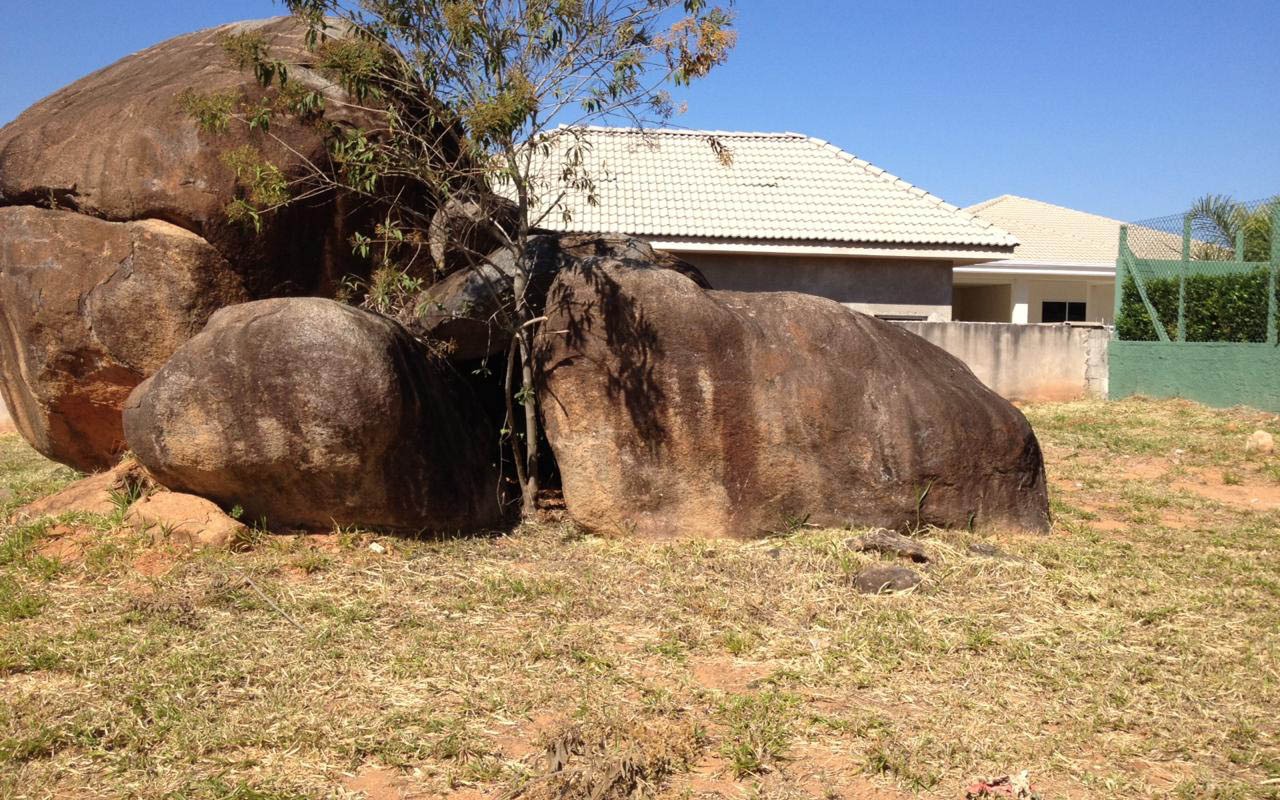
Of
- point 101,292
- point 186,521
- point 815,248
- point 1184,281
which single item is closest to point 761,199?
point 815,248

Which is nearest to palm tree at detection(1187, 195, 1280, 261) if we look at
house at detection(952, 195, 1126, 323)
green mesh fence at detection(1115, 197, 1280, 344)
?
green mesh fence at detection(1115, 197, 1280, 344)

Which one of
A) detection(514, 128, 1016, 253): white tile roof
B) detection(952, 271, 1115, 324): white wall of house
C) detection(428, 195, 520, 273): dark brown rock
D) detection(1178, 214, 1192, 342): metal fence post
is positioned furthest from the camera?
detection(952, 271, 1115, 324): white wall of house

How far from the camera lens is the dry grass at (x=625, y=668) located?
397 centimetres

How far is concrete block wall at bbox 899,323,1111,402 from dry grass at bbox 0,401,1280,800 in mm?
8743

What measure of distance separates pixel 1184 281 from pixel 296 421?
13552 mm

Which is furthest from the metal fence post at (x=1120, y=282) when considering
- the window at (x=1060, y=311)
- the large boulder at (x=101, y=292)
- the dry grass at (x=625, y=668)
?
the large boulder at (x=101, y=292)

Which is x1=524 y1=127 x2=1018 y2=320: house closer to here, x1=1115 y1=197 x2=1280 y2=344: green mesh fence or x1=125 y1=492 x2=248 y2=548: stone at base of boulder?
x1=1115 y1=197 x2=1280 y2=344: green mesh fence

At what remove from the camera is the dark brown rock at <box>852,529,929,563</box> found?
652cm

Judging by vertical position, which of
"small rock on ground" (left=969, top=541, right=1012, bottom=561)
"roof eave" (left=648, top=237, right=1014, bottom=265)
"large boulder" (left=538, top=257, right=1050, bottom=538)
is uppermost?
"roof eave" (left=648, top=237, right=1014, bottom=265)

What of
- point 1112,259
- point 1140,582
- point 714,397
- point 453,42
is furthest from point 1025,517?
point 1112,259

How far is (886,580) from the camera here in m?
6.10

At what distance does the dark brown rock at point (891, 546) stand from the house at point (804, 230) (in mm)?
9777

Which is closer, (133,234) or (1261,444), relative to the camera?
(133,234)

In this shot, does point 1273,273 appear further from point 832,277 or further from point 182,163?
point 182,163
